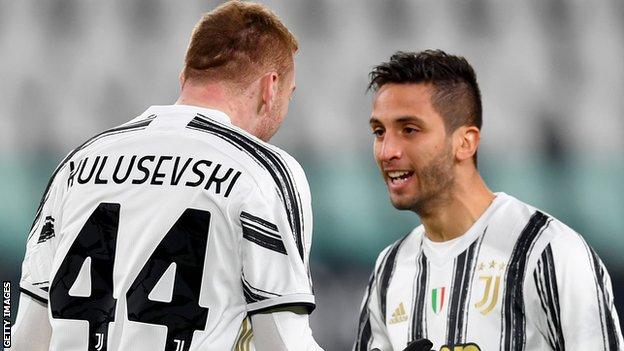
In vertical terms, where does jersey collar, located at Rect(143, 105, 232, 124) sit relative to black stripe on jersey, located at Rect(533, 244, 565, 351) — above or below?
above

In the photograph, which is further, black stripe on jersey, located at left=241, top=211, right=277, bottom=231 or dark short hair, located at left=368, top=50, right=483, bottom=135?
dark short hair, located at left=368, top=50, right=483, bottom=135

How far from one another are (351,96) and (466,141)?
2.00 meters

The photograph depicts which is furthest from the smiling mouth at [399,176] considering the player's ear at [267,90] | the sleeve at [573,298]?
the player's ear at [267,90]

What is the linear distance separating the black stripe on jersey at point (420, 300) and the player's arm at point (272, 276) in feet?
2.97

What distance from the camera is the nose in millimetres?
2850

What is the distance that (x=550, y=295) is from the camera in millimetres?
2465

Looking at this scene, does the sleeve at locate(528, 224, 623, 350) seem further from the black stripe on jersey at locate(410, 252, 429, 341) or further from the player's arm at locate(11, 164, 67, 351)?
the player's arm at locate(11, 164, 67, 351)

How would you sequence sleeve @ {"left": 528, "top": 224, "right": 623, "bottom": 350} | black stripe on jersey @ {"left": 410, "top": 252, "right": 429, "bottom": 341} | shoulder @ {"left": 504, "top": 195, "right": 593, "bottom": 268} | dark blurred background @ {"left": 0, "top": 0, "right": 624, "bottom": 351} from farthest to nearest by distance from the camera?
dark blurred background @ {"left": 0, "top": 0, "right": 624, "bottom": 351} → black stripe on jersey @ {"left": 410, "top": 252, "right": 429, "bottom": 341} → shoulder @ {"left": 504, "top": 195, "right": 593, "bottom": 268} → sleeve @ {"left": 528, "top": 224, "right": 623, "bottom": 350}

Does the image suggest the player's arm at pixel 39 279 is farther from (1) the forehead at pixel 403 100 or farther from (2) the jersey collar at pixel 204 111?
(1) the forehead at pixel 403 100

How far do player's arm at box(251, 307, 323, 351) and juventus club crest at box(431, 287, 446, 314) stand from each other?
932 millimetres

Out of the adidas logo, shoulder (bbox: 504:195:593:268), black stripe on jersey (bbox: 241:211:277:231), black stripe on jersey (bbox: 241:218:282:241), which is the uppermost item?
black stripe on jersey (bbox: 241:211:277:231)

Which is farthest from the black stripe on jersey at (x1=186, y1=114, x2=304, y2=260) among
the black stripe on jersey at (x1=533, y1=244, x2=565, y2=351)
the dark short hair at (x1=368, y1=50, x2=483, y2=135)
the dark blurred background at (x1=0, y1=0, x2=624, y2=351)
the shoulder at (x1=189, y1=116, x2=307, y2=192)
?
the dark blurred background at (x1=0, y1=0, x2=624, y2=351)

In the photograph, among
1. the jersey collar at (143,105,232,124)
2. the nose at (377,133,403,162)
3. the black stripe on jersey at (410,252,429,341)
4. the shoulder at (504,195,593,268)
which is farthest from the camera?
the nose at (377,133,403,162)

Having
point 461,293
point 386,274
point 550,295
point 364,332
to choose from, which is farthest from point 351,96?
point 550,295
